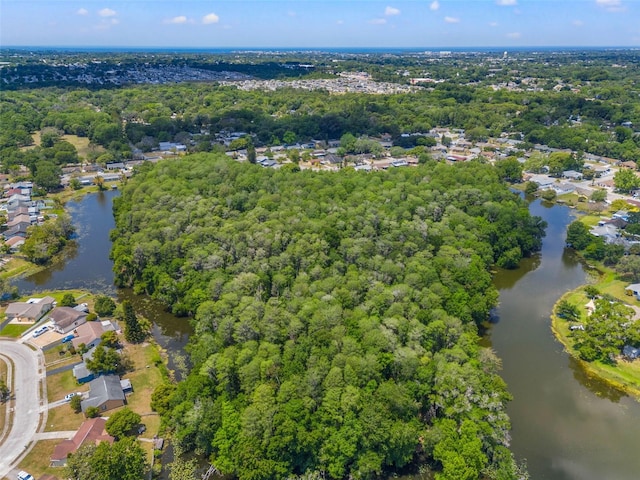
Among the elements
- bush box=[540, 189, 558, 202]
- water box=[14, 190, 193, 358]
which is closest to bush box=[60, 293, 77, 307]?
water box=[14, 190, 193, 358]

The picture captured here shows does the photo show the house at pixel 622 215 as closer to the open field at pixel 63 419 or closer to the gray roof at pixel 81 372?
the gray roof at pixel 81 372

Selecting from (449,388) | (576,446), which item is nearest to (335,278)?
(449,388)

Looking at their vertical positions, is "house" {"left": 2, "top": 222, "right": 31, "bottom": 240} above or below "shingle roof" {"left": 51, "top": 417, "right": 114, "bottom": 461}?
above

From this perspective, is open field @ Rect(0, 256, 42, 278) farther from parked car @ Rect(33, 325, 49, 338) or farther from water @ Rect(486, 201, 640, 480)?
water @ Rect(486, 201, 640, 480)

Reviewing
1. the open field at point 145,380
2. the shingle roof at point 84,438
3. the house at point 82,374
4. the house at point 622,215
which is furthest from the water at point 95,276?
the house at point 622,215

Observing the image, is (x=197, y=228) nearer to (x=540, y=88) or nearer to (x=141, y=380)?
(x=141, y=380)

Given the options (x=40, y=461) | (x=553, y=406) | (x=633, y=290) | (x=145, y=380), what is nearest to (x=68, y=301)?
(x=145, y=380)
